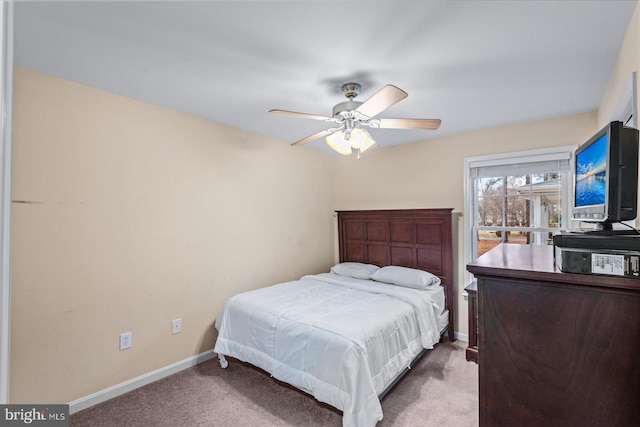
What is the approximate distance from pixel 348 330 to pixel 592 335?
4.77 feet

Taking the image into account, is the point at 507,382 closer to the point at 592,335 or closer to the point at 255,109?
the point at 592,335

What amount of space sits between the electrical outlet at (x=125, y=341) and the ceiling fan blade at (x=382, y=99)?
248 cm

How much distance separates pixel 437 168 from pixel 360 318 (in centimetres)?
222

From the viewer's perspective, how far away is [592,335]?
776 millimetres

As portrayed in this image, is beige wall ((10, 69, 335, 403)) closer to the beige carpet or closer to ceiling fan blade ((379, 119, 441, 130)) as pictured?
the beige carpet

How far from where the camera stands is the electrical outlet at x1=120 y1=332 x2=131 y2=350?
239 centimetres

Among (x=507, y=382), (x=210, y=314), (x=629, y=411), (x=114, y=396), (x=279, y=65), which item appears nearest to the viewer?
(x=629, y=411)

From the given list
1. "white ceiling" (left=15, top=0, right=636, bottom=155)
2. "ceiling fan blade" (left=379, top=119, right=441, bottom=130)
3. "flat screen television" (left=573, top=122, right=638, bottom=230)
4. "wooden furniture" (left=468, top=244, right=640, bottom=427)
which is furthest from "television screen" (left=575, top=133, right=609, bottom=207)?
"ceiling fan blade" (left=379, top=119, right=441, bottom=130)

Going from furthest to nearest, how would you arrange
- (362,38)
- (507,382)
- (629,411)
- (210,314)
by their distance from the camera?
(210,314) → (362,38) → (507,382) → (629,411)

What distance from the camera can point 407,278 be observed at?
3.28 m

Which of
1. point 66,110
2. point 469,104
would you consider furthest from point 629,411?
point 66,110

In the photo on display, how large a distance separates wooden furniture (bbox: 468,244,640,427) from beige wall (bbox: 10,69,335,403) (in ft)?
8.35

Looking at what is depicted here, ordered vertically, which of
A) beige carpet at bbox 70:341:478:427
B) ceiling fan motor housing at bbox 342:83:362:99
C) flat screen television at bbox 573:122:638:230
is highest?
ceiling fan motor housing at bbox 342:83:362:99

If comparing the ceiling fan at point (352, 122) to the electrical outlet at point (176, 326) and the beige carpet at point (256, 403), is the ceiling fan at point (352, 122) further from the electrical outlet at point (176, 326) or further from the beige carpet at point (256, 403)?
the electrical outlet at point (176, 326)
